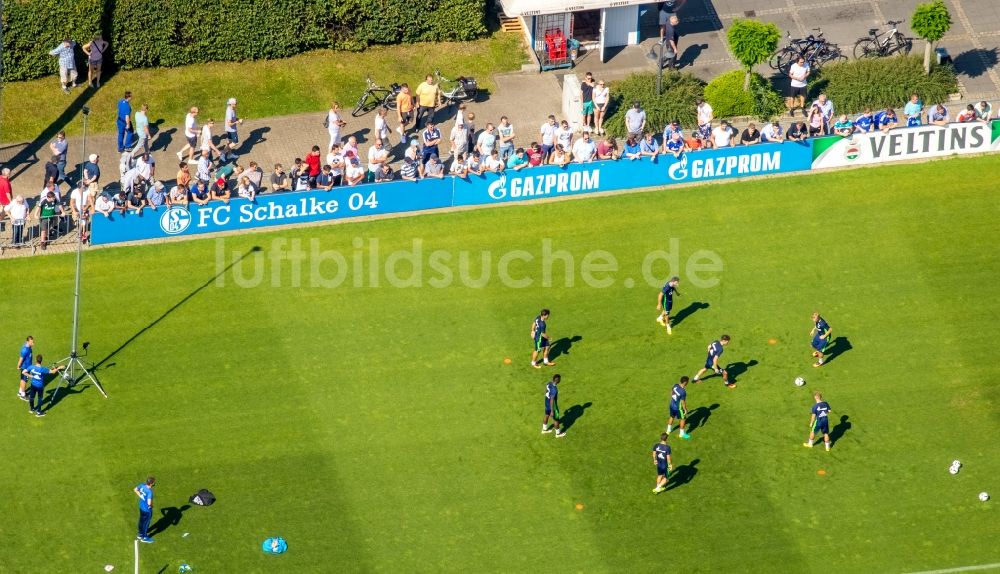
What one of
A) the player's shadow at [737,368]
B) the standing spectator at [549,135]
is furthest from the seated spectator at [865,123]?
the player's shadow at [737,368]

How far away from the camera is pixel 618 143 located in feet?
171

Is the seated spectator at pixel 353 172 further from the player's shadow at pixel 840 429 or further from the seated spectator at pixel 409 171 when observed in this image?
the player's shadow at pixel 840 429

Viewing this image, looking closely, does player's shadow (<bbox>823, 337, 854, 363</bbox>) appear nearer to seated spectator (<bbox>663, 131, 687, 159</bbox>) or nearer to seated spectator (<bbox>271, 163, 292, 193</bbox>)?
seated spectator (<bbox>663, 131, 687, 159</bbox>)

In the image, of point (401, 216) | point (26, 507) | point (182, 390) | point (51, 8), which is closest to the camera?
point (26, 507)

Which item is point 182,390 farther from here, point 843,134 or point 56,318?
point 843,134

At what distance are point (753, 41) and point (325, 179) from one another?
553 inches

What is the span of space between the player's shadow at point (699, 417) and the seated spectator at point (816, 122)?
11737mm

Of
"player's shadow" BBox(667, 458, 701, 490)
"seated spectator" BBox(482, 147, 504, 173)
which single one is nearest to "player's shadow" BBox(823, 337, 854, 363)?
"player's shadow" BBox(667, 458, 701, 490)

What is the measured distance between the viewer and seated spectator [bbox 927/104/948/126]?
51031 mm

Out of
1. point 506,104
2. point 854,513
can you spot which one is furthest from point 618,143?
point 854,513

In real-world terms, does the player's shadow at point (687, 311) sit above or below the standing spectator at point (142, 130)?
below

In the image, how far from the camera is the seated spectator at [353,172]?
4891 centimetres

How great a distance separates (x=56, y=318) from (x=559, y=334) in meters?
13.8

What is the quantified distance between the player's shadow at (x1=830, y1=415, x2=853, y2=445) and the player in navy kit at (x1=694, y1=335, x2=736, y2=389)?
293 centimetres
